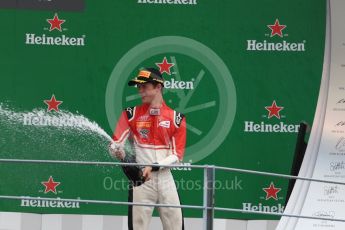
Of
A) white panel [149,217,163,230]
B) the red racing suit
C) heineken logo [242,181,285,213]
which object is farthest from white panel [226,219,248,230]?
the red racing suit

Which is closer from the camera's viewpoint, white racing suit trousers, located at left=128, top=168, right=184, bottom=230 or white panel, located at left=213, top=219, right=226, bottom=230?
white racing suit trousers, located at left=128, top=168, right=184, bottom=230

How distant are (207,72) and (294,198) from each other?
1372mm

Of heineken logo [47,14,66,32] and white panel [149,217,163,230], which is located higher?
heineken logo [47,14,66,32]

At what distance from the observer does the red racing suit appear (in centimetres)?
891

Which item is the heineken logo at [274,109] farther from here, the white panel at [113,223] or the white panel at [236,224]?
the white panel at [113,223]

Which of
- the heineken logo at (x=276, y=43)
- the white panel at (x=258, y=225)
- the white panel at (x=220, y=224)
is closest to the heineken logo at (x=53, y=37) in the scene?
the heineken logo at (x=276, y=43)

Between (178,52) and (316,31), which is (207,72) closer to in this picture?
(178,52)

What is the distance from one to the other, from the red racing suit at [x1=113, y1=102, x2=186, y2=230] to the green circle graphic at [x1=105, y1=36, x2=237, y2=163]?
135 cm

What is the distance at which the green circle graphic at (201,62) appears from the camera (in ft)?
34.6

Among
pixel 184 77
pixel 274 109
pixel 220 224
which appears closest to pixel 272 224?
pixel 220 224

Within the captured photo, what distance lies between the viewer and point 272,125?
10570 mm

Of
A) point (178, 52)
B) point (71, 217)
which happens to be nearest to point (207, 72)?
point (178, 52)

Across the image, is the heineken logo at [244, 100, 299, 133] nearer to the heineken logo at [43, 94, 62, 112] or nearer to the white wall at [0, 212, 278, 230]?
the white wall at [0, 212, 278, 230]

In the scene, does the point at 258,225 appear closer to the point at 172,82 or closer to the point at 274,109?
the point at 274,109
